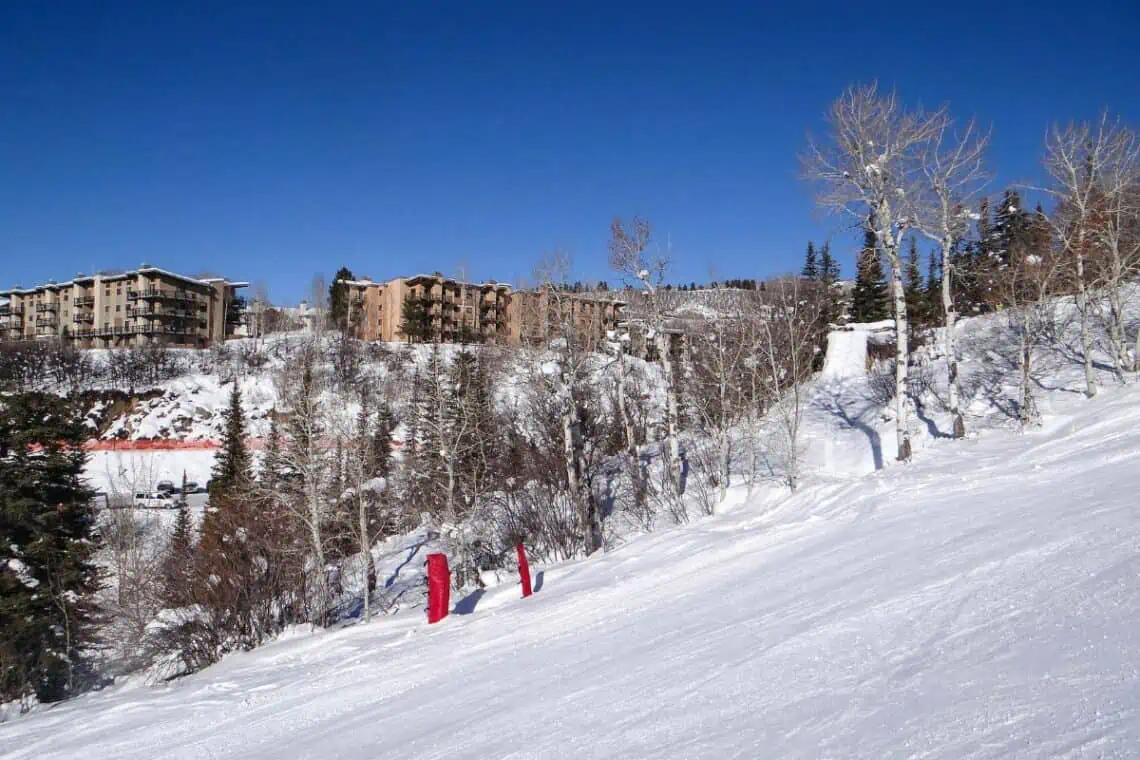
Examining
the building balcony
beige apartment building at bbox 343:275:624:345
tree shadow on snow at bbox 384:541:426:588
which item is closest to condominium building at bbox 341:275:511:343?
beige apartment building at bbox 343:275:624:345

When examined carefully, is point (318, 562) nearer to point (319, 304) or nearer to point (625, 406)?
point (625, 406)

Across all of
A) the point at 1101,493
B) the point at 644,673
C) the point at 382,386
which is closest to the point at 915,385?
the point at 1101,493

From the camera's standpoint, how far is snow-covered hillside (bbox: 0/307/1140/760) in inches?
163

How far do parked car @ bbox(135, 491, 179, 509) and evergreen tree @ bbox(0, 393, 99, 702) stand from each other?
20324 millimetres

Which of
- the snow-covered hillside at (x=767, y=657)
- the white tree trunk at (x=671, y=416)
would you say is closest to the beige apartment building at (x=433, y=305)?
the white tree trunk at (x=671, y=416)

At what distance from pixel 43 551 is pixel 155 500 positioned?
3033cm

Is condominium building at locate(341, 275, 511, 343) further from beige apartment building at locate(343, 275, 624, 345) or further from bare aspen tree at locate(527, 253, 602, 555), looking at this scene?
bare aspen tree at locate(527, 253, 602, 555)

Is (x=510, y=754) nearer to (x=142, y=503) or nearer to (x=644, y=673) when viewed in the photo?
(x=644, y=673)

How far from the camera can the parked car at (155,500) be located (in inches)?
1838

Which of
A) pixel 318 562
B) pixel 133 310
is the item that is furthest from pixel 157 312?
pixel 318 562

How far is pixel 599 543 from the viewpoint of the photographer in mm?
22359

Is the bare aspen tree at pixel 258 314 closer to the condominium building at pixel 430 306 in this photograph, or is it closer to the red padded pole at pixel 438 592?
the condominium building at pixel 430 306

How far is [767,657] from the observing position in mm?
5652

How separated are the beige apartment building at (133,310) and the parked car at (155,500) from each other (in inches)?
1384
